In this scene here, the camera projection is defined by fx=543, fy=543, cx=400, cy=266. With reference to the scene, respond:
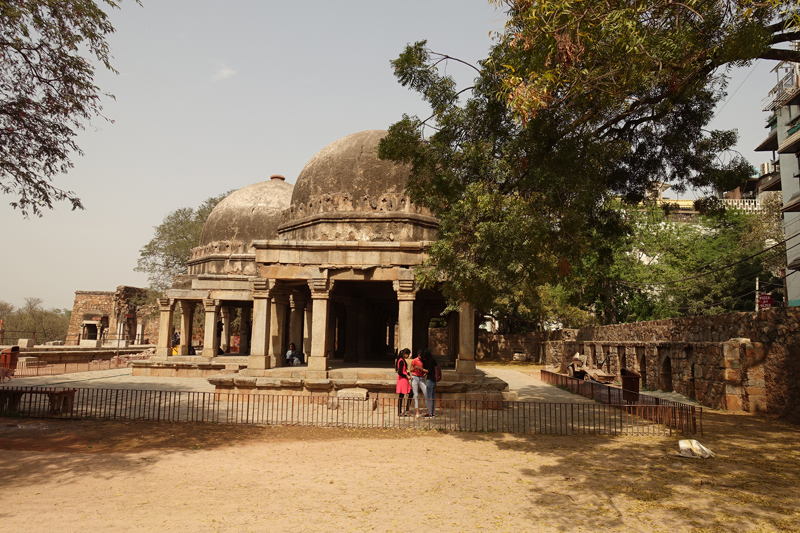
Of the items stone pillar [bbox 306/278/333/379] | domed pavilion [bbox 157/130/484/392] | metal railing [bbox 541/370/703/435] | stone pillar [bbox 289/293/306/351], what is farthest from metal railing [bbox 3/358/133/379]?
metal railing [bbox 541/370/703/435]

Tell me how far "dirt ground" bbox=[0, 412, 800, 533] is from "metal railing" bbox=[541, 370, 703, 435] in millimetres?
Answer: 479

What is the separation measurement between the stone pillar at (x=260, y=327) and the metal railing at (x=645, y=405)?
8544 millimetres

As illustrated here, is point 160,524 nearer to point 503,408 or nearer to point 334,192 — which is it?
point 503,408

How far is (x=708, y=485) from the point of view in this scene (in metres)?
6.62

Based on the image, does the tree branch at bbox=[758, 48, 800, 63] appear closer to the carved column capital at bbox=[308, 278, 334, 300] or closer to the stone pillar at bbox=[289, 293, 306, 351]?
the carved column capital at bbox=[308, 278, 334, 300]

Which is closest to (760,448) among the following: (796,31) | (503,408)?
(503,408)

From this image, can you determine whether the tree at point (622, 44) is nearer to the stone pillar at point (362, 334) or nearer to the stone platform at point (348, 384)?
the stone platform at point (348, 384)

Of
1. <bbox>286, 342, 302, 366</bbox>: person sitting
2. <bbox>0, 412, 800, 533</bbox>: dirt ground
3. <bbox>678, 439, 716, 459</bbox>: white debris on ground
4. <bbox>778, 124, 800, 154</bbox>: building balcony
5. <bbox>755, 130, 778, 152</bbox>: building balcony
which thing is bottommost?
<bbox>0, 412, 800, 533</bbox>: dirt ground

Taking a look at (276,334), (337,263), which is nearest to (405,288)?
(337,263)

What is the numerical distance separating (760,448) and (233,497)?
26.3ft

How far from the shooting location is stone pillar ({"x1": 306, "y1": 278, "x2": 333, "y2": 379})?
1366 cm

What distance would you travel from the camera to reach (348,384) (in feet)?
43.6

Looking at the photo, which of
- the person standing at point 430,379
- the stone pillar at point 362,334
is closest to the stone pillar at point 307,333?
the stone pillar at point 362,334

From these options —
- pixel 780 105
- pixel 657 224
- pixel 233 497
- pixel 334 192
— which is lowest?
pixel 233 497
